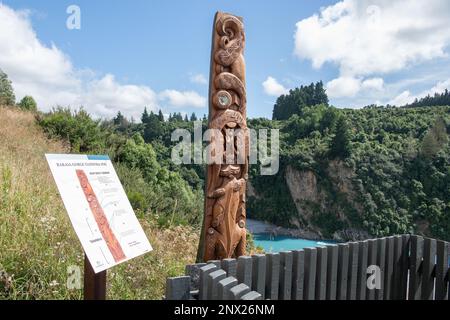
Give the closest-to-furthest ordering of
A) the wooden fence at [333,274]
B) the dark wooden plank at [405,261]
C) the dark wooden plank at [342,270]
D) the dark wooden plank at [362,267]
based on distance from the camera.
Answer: the wooden fence at [333,274]
the dark wooden plank at [342,270]
the dark wooden plank at [362,267]
the dark wooden plank at [405,261]

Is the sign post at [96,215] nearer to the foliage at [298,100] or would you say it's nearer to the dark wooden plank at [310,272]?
the dark wooden plank at [310,272]

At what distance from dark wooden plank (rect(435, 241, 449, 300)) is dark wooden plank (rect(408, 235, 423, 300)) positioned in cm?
17

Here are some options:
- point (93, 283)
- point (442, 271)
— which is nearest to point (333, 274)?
point (442, 271)

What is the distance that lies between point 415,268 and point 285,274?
1850mm

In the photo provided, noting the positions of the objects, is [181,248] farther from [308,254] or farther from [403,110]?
[403,110]

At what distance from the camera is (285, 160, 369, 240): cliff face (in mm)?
31156

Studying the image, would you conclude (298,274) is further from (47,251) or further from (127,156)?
(127,156)

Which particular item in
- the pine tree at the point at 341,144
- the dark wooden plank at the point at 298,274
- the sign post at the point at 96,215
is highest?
→ the pine tree at the point at 341,144

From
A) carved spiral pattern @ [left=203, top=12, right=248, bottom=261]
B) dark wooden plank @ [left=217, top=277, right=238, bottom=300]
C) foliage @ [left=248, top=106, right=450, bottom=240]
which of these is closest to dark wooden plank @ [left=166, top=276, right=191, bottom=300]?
dark wooden plank @ [left=217, top=277, right=238, bottom=300]

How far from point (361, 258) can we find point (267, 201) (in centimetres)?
3420

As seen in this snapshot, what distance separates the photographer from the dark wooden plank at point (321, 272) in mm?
3027

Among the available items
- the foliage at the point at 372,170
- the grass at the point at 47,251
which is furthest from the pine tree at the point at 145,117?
the grass at the point at 47,251

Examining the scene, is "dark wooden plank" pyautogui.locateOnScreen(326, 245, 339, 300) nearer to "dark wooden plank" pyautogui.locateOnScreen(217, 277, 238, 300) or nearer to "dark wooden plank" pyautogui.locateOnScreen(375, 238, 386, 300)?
"dark wooden plank" pyautogui.locateOnScreen(375, 238, 386, 300)

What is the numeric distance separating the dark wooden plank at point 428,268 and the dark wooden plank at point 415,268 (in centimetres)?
4
